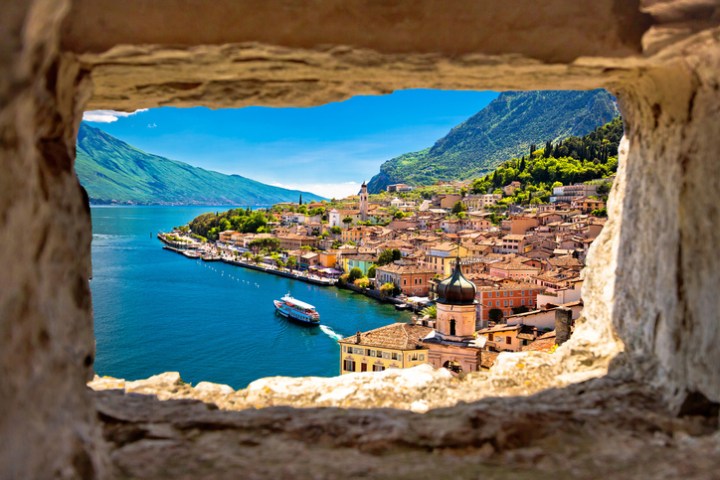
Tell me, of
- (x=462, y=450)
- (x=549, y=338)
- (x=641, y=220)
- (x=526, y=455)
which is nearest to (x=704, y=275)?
(x=641, y=220)

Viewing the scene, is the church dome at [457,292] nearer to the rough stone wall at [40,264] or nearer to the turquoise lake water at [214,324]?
the turquoise lake water at [214,324]

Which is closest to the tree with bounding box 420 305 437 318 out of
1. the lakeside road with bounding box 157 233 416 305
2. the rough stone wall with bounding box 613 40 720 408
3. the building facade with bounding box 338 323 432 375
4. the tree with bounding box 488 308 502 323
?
the tree with bounding box 488 308 502 323

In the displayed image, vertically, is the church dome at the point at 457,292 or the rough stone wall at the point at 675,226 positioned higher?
the rough stone wall at the point at 675,226

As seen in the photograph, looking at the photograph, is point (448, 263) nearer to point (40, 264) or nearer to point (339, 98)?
point (339, 98)

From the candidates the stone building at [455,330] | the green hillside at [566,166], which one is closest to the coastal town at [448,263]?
the stone building at [455,330]

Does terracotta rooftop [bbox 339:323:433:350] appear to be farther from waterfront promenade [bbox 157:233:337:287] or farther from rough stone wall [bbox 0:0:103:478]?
waterfront promenade [bbox 157:233:337:287]

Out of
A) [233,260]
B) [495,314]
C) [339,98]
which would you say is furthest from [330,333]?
[233,260]

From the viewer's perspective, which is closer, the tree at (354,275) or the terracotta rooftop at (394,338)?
the terracotta rooftop at (394,338)

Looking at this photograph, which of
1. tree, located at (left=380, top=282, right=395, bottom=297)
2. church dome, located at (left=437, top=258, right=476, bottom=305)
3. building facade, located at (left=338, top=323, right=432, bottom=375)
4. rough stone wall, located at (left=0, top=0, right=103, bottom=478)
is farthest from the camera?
tree, located at (left=380, top=282, right=395, bottom=297)
